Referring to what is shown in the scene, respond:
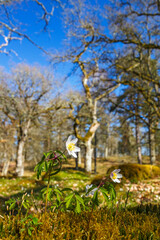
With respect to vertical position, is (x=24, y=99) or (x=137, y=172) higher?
(x=24, y=99)

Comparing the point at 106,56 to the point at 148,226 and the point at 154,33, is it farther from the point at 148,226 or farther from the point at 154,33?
the point at 148,226

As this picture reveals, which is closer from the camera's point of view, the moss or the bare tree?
the moss

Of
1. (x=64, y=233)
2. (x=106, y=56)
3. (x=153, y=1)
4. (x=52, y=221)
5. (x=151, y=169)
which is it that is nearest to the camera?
(x=64, y=233)

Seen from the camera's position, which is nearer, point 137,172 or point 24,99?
point 137,172

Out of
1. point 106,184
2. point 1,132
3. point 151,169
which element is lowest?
point 151,169

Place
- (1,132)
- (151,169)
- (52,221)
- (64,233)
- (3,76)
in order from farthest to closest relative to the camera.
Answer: (1,132) → (3,76) → (151,169) → (52,221) → (64,233)

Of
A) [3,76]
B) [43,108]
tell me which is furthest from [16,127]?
[3,76]

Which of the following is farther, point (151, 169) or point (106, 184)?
point (151, 169)

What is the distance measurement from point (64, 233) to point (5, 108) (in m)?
16.5

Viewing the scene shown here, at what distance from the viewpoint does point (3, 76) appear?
1630 centimetres

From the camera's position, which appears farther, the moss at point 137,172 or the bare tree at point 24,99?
the bare tree at point 24,99

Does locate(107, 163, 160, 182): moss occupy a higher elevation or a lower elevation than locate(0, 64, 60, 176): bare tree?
lower

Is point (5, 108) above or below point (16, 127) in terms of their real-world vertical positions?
above

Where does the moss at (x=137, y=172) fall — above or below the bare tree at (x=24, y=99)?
below
